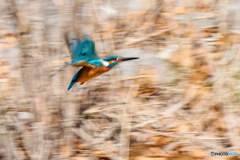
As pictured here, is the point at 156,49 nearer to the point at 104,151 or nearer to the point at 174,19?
the point at 174,19

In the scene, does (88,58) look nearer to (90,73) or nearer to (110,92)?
(90,73)

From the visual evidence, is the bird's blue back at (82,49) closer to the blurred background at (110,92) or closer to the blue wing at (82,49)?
the blue wing at (82,49)

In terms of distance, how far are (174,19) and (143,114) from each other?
110 centimetres

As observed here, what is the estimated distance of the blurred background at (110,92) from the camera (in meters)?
2.30

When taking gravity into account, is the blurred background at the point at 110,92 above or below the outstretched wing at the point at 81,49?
A: below

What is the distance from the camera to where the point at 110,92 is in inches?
97.1

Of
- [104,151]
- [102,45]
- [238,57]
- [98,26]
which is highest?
[98,26]

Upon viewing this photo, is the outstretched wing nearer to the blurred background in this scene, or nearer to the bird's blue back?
the bird's blue back

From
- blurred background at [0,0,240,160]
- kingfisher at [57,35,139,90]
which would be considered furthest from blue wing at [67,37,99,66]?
blurred background at [0,0,240,160]

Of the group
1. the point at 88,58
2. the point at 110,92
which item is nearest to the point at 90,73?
the point at 88,58

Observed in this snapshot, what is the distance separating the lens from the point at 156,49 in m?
2.94

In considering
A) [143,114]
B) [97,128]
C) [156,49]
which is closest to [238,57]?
[156,49]

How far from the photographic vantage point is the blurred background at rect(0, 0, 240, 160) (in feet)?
7.54

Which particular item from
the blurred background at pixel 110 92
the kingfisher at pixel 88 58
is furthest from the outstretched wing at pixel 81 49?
the blurred background at pixel 110 92
